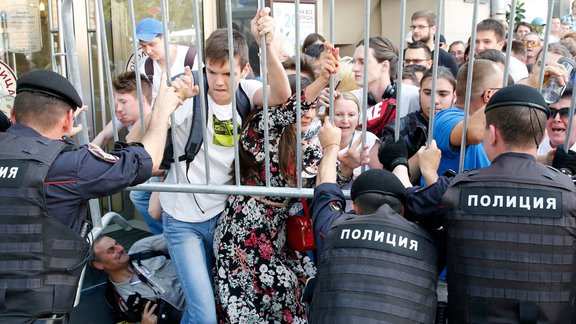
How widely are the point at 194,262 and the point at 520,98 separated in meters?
1.81

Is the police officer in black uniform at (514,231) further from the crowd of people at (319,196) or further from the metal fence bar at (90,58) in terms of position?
the metal fence bar at (90,58)

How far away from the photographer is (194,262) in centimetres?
317

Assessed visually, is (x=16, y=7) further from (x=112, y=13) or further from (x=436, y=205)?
(x=436, y=205)

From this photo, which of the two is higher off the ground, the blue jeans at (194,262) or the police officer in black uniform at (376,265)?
the police officer in black uniform at (376,265)

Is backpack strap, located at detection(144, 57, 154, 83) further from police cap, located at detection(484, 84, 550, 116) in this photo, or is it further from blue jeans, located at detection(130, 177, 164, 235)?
police cap, located at detection(484, 84, 550, 116)

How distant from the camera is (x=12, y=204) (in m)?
2.33

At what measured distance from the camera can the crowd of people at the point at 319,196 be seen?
2.14 metres

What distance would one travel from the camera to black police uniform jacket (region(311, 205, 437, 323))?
2.15 metres

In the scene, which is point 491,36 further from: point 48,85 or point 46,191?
point 46,191

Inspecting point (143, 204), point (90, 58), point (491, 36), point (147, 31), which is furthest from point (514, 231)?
point (90, 58)

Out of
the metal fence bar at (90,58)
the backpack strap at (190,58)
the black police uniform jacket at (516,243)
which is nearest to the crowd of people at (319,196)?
the black police uniform jacket at (516,243)

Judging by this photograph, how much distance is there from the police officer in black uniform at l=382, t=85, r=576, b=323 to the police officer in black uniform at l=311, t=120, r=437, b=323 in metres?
0.13

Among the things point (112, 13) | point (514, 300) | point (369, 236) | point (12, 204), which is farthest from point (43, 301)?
point (112, 13)

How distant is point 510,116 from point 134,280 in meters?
2.95
